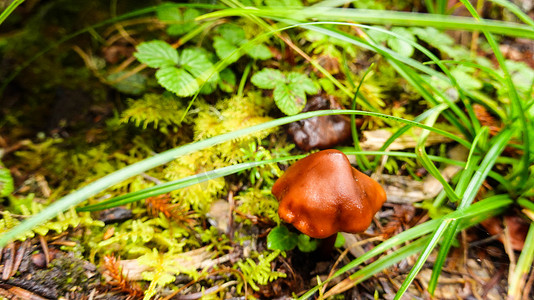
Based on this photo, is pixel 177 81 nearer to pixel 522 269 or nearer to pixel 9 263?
pixel 9 263

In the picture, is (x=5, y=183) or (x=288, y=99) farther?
(x=288, y=99)

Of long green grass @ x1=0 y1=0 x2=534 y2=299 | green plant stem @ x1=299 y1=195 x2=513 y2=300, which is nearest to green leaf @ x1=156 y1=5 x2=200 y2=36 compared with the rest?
long green grass @ x1=0 y1=0 x2=534 y2=299

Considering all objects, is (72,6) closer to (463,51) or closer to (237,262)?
(237,262)

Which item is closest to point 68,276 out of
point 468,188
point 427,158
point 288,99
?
point 288,99

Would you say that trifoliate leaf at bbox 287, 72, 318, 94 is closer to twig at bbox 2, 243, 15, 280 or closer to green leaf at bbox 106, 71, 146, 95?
green leaf at bbox 106, 71, 146, 95

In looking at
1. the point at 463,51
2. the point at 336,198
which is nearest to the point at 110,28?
the point at 336,198

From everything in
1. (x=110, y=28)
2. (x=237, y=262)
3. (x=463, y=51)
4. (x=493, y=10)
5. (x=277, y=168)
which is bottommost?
(x=237, y=262)

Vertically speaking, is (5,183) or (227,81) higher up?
(227,81)
